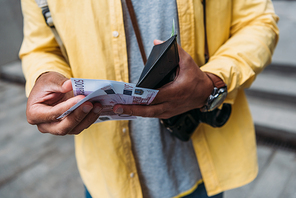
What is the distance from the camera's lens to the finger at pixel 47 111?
0.59 meters

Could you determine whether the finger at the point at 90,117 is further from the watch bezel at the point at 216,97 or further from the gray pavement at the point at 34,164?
the gray pavement at the point at 34,164

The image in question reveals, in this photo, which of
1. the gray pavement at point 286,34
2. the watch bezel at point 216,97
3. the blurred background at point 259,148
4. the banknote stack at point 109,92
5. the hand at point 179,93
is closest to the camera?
the banknote stack at point 109,92

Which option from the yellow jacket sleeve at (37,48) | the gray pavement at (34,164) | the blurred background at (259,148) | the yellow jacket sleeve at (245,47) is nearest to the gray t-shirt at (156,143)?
the yellow jacket sleeve at (245,47)

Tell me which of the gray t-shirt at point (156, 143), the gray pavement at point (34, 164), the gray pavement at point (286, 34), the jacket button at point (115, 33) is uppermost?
the jacket button at point (115, 33)

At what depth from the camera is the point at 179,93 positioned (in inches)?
26.4

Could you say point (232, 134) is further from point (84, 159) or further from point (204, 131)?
point (84, 159)

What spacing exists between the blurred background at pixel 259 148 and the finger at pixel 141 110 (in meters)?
1.88

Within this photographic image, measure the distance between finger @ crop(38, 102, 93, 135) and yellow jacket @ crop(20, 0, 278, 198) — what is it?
0.23 m

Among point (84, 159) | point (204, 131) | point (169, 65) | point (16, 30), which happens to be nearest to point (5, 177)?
point (84, 159)

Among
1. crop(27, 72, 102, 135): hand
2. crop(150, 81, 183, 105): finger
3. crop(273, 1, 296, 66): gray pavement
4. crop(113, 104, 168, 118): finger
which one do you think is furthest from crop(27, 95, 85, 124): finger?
crop(273, 1, 296, 66): gray pavement

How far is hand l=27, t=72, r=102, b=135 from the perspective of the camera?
0.60 metres

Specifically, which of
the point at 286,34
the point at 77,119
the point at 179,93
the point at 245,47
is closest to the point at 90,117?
the point at 77,119

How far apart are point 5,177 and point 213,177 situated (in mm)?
2568

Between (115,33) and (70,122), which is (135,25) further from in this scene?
(70,122)
